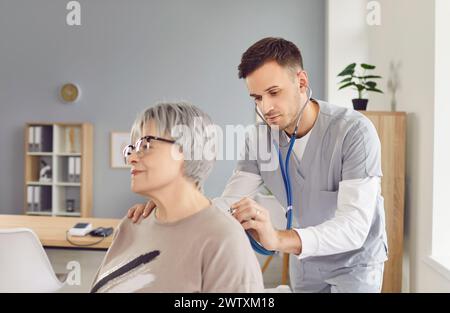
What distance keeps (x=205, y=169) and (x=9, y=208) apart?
384 cm

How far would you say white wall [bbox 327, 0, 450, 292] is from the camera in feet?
5.72

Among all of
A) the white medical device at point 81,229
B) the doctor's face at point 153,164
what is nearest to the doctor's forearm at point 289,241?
the doctor's face at point 153,164

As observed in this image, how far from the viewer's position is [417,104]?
6.44ft

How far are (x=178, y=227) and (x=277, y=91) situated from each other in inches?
14.4

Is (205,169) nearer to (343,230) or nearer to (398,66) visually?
(343,230)

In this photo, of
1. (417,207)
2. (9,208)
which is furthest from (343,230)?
(9,208)

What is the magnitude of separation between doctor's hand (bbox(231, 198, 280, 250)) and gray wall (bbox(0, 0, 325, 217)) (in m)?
3.05

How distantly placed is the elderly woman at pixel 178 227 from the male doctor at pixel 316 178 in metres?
0.08

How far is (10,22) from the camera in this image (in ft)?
13.5

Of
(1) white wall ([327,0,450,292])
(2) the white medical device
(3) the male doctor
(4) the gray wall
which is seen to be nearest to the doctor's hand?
(3) the male doctor

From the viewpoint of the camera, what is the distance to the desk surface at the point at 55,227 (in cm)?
180

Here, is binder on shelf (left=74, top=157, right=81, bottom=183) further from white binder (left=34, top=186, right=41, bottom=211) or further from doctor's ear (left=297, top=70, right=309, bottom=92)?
doctor's ear (left=297, top=70, right=309, bottom=92)

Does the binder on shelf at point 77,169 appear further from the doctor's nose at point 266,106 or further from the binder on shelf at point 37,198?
the doctor's nose at point 266,106

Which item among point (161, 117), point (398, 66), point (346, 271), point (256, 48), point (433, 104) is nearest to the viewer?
point (161, 117)
